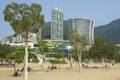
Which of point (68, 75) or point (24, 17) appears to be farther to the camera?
→ point (68, 75)

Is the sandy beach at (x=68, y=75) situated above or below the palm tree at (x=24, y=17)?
below

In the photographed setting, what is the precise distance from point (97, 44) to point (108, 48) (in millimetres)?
2877

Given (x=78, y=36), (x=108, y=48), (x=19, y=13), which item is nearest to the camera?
(x=19, y=13)

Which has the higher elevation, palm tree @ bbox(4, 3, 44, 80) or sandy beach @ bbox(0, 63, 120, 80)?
palm tree @ bbox(4, 3, 44, 80)

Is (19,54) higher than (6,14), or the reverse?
(6,14)

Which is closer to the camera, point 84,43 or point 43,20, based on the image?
point 43,20

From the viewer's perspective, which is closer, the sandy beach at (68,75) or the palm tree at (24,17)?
the palm tree at (24,17)

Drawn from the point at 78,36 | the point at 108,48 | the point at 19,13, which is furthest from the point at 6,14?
the point at 108,48

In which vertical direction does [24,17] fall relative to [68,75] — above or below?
above

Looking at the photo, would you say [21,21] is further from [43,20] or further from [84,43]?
[84,43]

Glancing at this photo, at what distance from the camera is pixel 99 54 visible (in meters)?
67.7

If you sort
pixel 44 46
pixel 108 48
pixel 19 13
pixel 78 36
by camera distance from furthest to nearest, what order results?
pixel 108 48, pixel 44 46, pixel 78 36, pixel 19 13

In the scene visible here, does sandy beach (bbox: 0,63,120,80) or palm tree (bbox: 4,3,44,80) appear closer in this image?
palm tree (bbox: 4,3,44,80)

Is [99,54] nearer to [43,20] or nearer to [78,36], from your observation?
[78,36]
